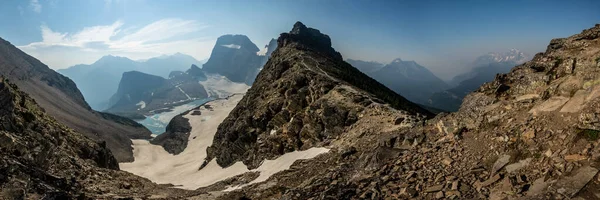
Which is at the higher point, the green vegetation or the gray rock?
the green vegetation

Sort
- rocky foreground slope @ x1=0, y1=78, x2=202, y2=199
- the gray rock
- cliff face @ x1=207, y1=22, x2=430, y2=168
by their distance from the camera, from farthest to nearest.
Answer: cliff face @ x1=207, y1=22, x2=430, y2=168
rocky foreground slope @ x1=0, y1=78, x2=202, y2=199
the gray rock

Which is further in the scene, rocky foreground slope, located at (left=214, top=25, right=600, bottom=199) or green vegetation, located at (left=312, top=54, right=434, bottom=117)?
Result: green vegetation, located at (left=312, top=54, right=434, bottom=117)

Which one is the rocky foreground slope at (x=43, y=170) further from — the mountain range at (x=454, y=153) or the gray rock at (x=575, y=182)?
the gray rock at (x=575, y=182)

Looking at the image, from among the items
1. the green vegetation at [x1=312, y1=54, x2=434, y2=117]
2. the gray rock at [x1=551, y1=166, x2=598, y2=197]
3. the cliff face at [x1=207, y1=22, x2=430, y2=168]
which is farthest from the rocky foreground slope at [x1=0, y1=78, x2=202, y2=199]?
the green vegetation at [x1=312, y1=54, x2=434, y2=117]

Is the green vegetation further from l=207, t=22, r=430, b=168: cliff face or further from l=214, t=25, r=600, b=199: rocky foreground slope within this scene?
l=214, t=25, r=600, b=199: rocky foreground slope

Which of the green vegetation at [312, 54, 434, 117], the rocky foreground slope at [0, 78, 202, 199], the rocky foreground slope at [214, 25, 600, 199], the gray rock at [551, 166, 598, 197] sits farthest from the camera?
the green vegetation at [312, 54, 434, 117]

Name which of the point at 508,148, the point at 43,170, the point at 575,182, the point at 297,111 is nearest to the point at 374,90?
the point at 297,111

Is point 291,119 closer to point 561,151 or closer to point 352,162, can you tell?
point 352,162

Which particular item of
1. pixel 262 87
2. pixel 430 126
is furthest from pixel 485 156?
pixel 262 87

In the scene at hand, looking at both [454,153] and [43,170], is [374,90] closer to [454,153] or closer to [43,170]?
[454,153]
